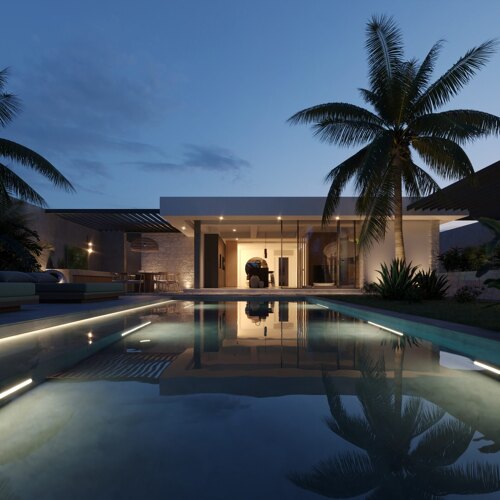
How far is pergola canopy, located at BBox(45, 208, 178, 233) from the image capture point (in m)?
18.6

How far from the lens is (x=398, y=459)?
1891 mm

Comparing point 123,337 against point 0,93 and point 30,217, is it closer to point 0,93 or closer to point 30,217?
point 0,93

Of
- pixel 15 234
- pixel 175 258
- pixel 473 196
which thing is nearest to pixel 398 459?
pixel 473 196

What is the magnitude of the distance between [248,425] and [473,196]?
14.5m

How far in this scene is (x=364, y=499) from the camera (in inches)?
60.8

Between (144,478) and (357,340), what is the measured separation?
13.6 feet

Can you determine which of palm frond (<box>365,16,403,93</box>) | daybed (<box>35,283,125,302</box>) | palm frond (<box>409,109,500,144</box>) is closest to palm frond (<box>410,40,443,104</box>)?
palm frond (<box>365,16,403,93</box>)

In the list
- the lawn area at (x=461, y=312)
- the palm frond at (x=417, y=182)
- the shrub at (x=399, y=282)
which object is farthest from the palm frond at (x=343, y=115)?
the lawn area at (x=461, y=312)

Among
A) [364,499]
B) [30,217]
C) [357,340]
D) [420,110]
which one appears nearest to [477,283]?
[420,110]

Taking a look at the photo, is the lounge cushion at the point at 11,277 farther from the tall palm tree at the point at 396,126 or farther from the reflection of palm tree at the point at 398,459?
the reflection of palm tree at the point at 398,459

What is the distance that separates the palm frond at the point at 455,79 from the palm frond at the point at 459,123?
1.42 ft

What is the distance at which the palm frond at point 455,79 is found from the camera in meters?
9.95

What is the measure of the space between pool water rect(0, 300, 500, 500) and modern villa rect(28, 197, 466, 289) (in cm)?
1286

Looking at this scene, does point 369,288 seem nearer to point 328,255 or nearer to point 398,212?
point 328,255
